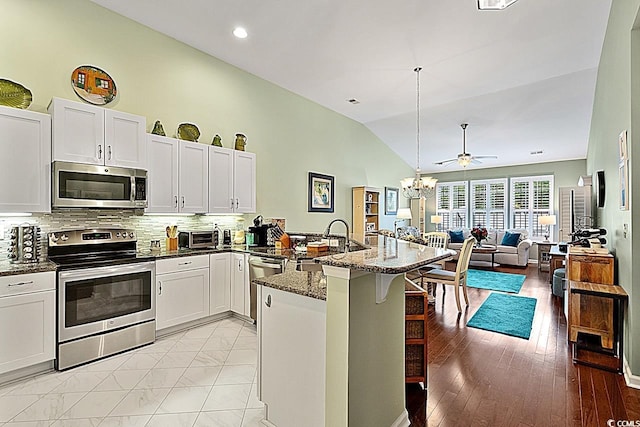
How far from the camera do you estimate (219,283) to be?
13.0 feet

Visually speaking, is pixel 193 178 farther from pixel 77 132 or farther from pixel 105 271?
pixel 105 271

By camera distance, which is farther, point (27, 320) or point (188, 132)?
point (188, 132)

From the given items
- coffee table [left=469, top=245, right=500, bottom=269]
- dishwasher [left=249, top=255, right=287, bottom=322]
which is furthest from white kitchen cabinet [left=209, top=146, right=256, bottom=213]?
coffee table [left=469, top=245, right=500, bottom=269]

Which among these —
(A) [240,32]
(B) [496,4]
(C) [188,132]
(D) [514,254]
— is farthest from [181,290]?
(D) [514,254]

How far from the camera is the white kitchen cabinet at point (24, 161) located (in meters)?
2.67

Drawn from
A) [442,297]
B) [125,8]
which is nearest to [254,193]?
[125,8]

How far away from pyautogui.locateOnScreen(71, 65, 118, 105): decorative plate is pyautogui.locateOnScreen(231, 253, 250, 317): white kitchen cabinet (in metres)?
2.21

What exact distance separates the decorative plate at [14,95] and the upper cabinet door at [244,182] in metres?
2.17

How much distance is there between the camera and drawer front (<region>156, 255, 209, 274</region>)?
340cm

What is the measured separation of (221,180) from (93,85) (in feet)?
5.47

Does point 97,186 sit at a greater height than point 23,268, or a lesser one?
greater

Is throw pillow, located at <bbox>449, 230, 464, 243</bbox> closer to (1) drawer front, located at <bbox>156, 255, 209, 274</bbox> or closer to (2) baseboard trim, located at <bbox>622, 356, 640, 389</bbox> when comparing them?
(2) baseboard trim, located at <bbox>622, 356, 640, 389</bbox>

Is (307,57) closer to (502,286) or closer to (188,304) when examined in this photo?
(188,304)

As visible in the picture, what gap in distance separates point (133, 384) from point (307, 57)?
413 centimetres
